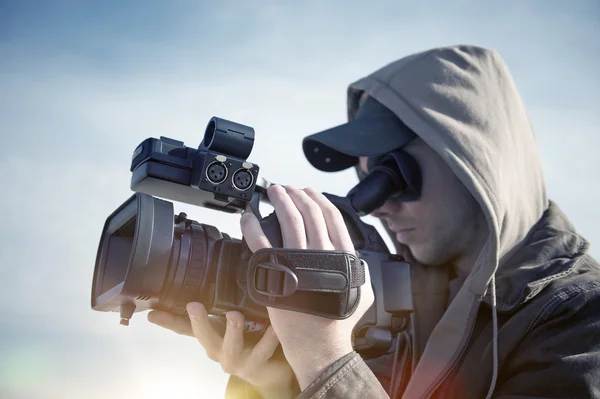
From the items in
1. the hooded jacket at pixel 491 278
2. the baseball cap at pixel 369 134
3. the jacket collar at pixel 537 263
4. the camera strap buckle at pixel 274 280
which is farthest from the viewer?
the baseball cap at pixel 369 134

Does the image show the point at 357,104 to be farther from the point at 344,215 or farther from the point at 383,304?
the point at 383,304

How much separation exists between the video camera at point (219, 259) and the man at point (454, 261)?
6 cm

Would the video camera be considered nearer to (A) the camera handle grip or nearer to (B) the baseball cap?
(A) the camera handle grip

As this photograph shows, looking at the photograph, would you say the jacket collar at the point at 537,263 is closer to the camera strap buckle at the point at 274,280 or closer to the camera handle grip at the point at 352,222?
the camera handle grip at the point at 352,222

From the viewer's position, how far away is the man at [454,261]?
1.28 metres

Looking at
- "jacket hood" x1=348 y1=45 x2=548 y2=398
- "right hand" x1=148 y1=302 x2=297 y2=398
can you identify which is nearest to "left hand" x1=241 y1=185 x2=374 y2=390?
"right hand" x1=148 y1=302 x2=297 y2=398

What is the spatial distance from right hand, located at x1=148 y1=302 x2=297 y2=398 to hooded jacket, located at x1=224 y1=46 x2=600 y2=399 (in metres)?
0.30

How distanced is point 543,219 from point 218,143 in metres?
1.21

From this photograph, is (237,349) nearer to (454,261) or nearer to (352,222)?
(352,222)

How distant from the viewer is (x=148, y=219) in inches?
51.5

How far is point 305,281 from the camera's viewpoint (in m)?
1.19

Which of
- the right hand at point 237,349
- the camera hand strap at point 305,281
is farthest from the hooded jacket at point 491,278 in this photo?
the right hand at point 237,349

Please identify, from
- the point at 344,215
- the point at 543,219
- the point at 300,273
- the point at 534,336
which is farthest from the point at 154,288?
the point at 543,219

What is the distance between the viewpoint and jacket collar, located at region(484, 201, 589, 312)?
1.62 meters
